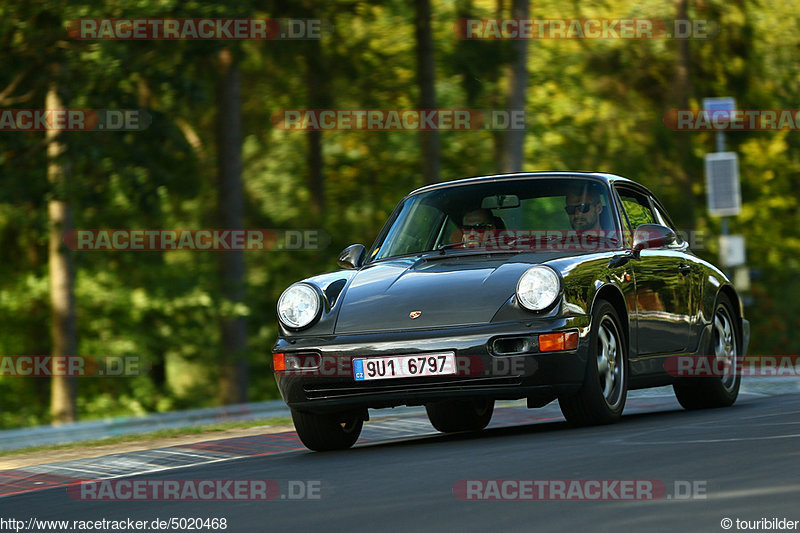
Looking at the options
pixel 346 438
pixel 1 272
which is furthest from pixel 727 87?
pixel 346 438

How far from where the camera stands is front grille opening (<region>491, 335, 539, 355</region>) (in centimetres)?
773

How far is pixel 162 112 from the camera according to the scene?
21391 mm

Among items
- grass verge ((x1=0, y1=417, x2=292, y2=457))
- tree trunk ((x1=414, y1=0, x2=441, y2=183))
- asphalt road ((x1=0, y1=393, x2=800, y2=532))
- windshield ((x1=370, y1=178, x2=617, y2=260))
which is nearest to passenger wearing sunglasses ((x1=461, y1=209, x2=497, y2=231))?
windshield ((x1=370, y1=178, x2=617, y2=260))

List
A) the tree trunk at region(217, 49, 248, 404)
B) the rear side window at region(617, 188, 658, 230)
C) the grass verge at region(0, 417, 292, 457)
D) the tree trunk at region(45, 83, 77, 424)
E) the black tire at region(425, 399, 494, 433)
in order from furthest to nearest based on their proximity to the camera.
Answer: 1. the tree trunk at region(45, 83, 77, 424)
2. the tree trunk at region(217, 49, 248, 404)
3. the grass verge at region(0, 417, 292, 457)
4. the black tire at region(425, 399, 494, 433)
5. the rear side window at region(617, 188, 658, 230)

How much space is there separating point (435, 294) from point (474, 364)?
52 cm

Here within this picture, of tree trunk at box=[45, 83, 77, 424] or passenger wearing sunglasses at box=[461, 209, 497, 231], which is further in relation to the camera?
tree trunk at box=[45, 83, 77, 424]

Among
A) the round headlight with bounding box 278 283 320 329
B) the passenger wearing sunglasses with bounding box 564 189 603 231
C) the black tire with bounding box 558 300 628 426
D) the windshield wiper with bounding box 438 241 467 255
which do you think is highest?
the passenger wearing sunglasses with bounding box 564 189 603 231

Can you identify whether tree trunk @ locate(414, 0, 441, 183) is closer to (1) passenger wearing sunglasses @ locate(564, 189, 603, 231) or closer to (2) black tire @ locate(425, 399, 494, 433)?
(2) black tire @ locate(425, 399, 494, 433)

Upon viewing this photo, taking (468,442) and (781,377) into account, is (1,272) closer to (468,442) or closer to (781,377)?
(781,377)

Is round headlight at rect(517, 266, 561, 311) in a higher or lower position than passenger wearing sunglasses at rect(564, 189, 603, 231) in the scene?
lower

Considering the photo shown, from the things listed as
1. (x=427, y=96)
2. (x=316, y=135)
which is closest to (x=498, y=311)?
(x=427, y=96)

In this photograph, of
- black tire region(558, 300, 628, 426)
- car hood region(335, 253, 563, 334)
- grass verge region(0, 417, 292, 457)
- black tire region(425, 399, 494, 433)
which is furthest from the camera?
grass verge region(0, 417, 292, 457)

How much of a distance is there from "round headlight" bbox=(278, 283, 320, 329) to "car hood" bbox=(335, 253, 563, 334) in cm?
17

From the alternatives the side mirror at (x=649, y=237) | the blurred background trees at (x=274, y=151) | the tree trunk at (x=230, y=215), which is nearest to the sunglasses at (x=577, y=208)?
the side mirror at (x=649, y=237)
